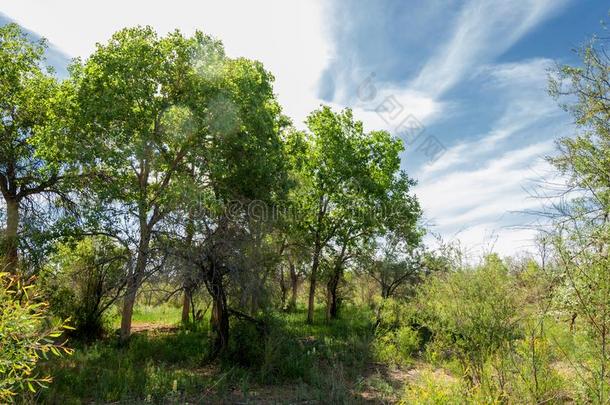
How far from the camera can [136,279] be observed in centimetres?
1315

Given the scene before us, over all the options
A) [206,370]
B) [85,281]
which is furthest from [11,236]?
[206,370]

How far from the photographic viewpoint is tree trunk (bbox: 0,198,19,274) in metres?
14.1

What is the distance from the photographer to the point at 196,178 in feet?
54.0

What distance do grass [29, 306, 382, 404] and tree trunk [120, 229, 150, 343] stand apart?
21.8 inches

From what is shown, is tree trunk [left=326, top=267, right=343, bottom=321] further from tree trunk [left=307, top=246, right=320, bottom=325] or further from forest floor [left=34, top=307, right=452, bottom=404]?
forest floor [left=34, top=307, right=452, bottom=404]

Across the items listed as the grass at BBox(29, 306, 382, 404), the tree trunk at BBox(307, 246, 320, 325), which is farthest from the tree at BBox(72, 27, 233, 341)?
the tree trunk at BBox(307, 246, 320, 325)

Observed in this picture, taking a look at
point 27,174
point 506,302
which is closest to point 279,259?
point 506,302

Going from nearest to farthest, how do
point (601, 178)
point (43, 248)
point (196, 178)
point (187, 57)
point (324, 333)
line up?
point (601, 178) < point (43, 248) < point (187, 57) < point (196, 178) < point (324, 333)

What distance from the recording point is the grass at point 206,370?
9.16 metres

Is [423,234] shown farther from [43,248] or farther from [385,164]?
[43,248]

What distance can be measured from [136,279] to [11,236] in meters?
5.51

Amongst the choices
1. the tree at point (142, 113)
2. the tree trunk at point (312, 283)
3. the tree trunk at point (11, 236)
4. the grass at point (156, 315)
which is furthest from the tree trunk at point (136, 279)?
the tree trunk at point (312, 283)

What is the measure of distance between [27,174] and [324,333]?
1482cm

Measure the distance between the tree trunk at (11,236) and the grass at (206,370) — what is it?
3.73 meters
